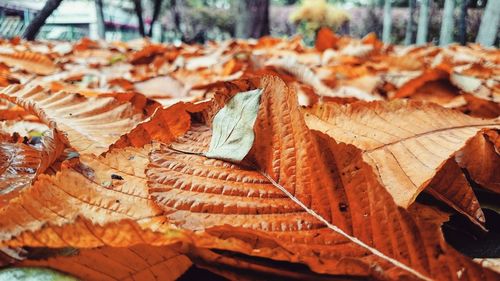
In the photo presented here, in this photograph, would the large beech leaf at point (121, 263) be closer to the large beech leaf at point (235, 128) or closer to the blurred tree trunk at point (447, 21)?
the large beech leaf at point (235, 128)

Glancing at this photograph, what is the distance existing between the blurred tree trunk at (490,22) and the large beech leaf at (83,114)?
14.8 ft

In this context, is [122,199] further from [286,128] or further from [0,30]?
[0,30]

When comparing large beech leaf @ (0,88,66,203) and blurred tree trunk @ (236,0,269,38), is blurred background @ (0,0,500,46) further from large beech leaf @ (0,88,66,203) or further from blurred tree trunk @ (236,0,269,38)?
large beech leaf @ (0,88,66,203)

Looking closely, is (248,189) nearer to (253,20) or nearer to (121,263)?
(121,263)

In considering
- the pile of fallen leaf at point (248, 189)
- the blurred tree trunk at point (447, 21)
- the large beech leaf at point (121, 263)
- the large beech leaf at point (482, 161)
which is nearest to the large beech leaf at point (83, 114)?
the pile of fallen leaf at point (248, 189)

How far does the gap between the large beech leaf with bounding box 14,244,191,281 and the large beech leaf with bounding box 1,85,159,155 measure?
0.25 meters

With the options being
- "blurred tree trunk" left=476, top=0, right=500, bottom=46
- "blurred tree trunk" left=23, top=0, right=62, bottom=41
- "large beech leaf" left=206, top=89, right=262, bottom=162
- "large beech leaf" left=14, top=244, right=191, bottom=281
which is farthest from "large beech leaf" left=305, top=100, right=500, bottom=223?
"blurred tree trunk" left=476, top=0, right=500, bottom=46

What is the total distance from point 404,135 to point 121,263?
1.22ft

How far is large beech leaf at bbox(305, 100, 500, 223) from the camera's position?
475mm

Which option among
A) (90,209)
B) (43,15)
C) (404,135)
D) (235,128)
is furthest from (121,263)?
(43,15)

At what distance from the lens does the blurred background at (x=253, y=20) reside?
538 centimetres

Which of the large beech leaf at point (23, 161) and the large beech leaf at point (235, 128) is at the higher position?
the large beech leaf at point (235, 128)

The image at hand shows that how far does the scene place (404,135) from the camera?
1.85 feet

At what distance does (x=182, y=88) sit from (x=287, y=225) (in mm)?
940
